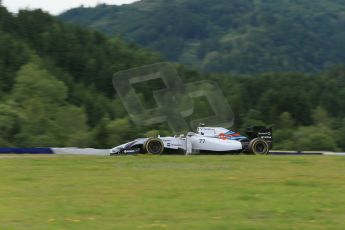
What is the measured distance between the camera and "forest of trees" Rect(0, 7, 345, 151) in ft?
217

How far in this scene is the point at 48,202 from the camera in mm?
11789

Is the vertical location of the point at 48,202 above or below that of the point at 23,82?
below

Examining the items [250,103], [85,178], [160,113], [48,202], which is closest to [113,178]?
[85,178]

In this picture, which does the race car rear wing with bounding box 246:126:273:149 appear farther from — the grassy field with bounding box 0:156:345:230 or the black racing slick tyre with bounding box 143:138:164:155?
the grassy field with bounding box 0:156:345:230

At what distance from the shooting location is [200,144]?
24.9 metres

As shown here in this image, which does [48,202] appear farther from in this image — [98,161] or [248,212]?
[98,161]

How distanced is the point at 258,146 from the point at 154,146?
4.36 m

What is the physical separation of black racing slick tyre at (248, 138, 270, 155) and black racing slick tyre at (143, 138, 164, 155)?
372 cm

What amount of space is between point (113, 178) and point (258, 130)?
39.9 ft
